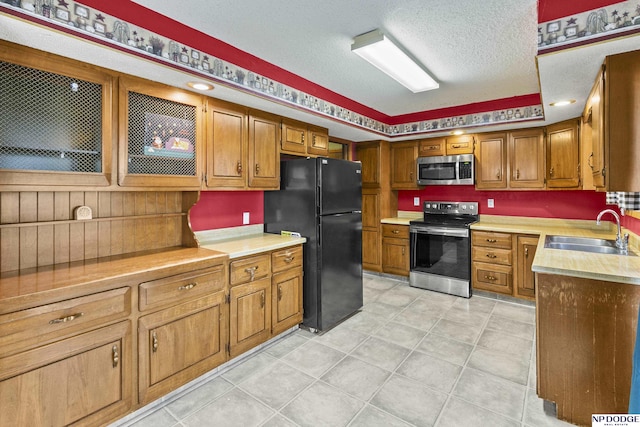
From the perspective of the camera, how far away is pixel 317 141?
3670mm

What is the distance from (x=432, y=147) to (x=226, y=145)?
3197 mm

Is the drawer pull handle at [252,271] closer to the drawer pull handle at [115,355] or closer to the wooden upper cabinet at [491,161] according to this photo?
the drawer pull handle at [115,355]

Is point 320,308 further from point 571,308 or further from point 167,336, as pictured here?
point 571,308

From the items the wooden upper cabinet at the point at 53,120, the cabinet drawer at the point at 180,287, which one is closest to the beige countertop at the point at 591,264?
the cabinet drawer at the point at 180,287

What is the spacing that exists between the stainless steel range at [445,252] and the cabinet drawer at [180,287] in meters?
2.94

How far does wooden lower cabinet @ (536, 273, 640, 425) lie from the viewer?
5.78ft

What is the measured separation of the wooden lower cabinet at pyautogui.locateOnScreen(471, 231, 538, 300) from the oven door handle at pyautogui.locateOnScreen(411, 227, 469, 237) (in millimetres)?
129

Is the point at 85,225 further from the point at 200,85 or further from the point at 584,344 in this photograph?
the point at 584,344

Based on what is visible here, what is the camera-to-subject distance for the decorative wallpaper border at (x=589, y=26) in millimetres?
1597

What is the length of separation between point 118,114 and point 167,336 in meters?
1.50

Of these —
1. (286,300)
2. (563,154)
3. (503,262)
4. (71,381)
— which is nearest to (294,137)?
(286,300)

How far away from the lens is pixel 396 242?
4.78m

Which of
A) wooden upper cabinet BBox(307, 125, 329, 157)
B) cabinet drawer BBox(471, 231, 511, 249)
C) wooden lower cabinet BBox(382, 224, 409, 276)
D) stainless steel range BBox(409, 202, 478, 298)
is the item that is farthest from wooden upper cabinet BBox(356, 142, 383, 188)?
cabinet drawer BBox(471, 231, 511, 249)

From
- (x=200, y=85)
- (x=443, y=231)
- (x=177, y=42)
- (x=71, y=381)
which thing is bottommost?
(x=71, y=381)
